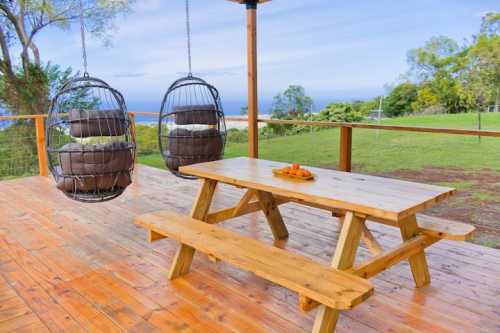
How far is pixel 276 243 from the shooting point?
10.9ft

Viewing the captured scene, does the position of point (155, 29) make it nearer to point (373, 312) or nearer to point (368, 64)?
point (368, 64)

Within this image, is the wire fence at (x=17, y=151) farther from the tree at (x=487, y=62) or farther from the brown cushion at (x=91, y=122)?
the tree at (x=487, y=62)

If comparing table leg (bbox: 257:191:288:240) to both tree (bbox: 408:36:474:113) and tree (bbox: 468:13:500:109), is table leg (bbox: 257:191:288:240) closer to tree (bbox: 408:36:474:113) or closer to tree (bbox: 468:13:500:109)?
tree (bbox: 468:13:500:109)

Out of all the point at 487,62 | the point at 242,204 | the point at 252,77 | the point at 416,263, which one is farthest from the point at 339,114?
the point at 416,263

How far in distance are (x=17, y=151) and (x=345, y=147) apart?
811 centimetres

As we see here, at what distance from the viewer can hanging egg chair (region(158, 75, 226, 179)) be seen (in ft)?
12.5

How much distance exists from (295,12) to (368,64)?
1.98 metres

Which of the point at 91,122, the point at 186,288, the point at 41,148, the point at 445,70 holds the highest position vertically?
the point at 445,70

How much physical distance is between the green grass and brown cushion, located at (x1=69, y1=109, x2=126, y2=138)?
245 cm

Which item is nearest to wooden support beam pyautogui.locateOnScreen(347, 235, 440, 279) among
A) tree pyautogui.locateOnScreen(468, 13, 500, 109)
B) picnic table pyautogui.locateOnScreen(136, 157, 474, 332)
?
picnic table pyautogui.locateOnScreen(136, 157, 474, 332)

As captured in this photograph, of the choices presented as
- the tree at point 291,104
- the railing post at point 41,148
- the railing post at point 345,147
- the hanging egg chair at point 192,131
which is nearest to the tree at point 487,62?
the tree at point 291,104

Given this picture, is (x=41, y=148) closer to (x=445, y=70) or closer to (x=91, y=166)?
(x=91, y=166)

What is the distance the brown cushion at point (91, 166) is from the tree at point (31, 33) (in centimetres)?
845

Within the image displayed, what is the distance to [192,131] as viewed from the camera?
150 inches
